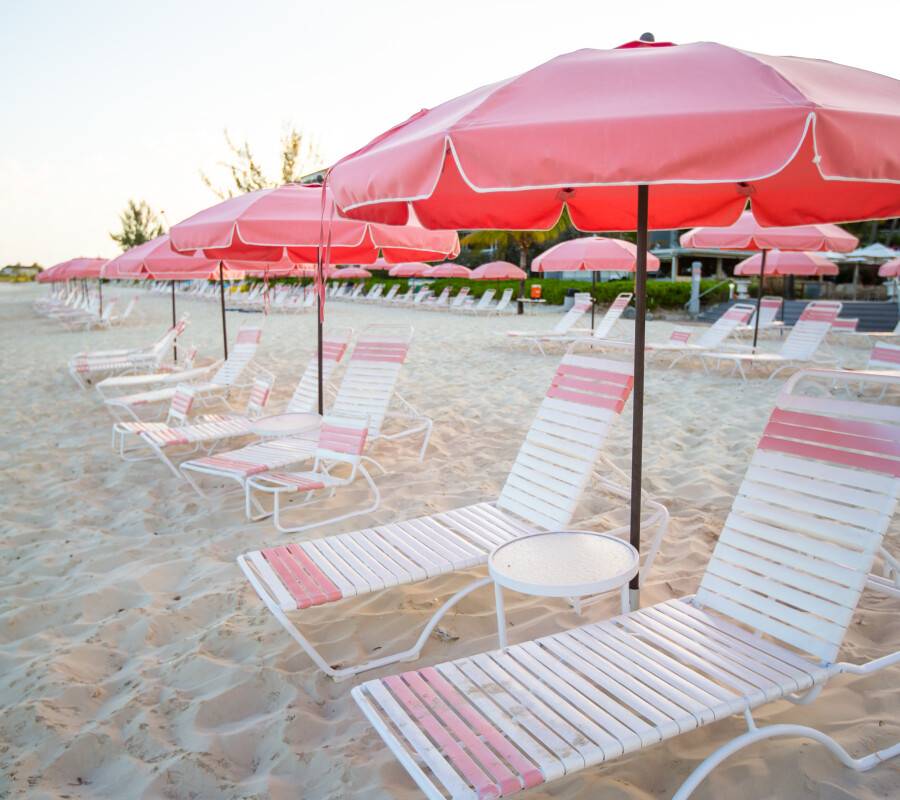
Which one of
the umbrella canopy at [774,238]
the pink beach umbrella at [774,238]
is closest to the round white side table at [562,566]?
the pink beach umbrella at [774,238]

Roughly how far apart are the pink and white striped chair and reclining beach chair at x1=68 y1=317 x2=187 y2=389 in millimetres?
5412

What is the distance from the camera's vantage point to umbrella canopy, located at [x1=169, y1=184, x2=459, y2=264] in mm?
4805

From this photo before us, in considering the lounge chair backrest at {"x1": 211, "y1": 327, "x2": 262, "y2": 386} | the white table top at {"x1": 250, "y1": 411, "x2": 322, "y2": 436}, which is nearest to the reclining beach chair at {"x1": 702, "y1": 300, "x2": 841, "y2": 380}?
the lounge chair backrest at {"x1": 211, "y1": 327, "x2": 262, "y2": 386}

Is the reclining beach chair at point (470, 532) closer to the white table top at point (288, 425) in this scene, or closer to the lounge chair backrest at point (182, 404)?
the white table top at point (288, 425)

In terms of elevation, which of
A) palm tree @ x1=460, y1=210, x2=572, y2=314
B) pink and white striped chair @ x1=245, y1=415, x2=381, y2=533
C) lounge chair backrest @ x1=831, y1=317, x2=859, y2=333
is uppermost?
palm tree @ x1=460, y1=210, x2=572, y2=314

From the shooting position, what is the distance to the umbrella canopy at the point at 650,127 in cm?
171

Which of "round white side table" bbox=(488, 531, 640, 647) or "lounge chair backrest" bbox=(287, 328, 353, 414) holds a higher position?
"lounge chair backrest" bbox=(287, 328, 353, 414)

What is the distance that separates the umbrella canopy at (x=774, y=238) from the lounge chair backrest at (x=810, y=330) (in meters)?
0.83

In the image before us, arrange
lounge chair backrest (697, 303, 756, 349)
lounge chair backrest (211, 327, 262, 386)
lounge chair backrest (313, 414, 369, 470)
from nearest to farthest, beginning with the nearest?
lounge chair backrest (313, 414, 369, 470) → lounge chair backrest (211, 327, 262, 386) → lounge chair backrest (697, 303, 756, 349)

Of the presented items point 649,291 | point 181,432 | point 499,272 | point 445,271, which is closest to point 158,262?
point 181,432

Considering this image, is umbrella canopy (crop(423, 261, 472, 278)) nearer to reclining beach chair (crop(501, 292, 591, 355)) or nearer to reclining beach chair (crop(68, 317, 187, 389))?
reclining beach chair (crop(501, 292, 591, 355))

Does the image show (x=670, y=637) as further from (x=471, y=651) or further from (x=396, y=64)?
(x=396, y=64)

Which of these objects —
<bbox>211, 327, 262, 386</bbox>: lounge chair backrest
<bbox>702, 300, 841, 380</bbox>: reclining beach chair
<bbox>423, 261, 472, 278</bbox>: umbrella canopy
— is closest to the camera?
<bbox>211, 327, 262, 386</bbox>: lounge chair backrest

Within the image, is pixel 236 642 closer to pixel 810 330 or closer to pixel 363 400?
pixel 363 400
